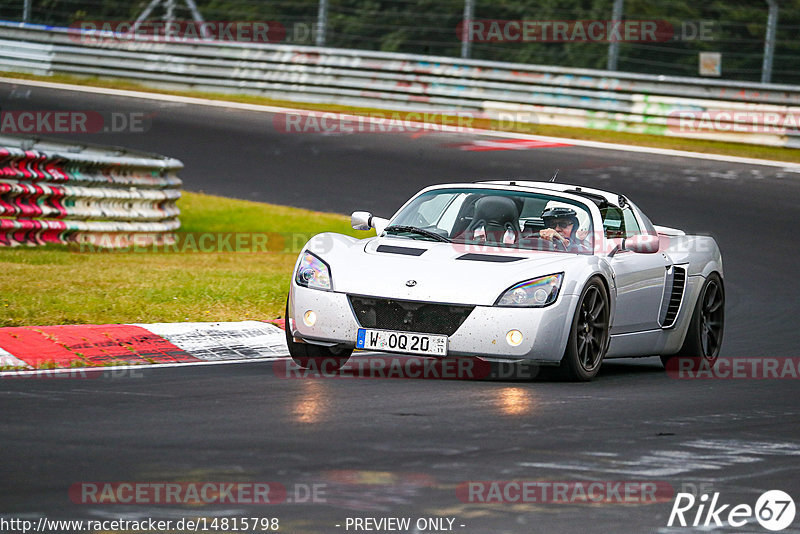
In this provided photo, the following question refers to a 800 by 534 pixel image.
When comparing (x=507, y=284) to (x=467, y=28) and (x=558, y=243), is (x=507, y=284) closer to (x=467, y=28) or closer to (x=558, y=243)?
(x=558, y=243)

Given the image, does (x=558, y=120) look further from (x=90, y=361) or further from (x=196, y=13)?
(x=90, y=361)

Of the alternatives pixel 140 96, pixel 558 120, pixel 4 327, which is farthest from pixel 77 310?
pixel 140 96

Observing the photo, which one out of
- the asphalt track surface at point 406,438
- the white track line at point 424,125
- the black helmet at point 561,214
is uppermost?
the white track line at point 424,125

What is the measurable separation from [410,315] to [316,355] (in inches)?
36.6

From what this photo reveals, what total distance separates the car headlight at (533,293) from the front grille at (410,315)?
0.24 m

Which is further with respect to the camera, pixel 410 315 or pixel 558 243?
pixel 558 243

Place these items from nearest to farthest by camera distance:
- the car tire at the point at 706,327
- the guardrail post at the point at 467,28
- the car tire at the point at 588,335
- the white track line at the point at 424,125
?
the car tire at the point at 588,335 < the car tire at the point at 706,327 < the white track line at the point at 424,125 < the guardrail post at the point at 467,28

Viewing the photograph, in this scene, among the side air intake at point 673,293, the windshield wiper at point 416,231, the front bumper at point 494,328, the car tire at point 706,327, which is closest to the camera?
the front bumper at point 494,328

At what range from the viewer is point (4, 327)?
993cm

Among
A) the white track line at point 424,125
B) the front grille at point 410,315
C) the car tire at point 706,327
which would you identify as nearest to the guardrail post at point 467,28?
the white track line at point 424,125

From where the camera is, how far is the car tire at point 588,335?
8.87m

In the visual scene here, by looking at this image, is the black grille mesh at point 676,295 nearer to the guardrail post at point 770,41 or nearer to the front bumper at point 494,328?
the front bumper at point 494,328

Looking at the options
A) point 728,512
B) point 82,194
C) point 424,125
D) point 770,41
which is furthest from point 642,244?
point 424,125

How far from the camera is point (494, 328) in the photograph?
8.58 m
